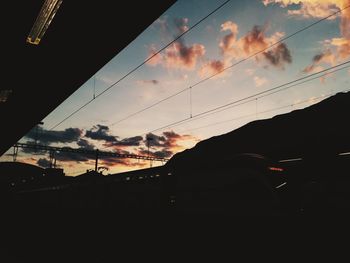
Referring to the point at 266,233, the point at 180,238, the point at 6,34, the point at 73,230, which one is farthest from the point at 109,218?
the point at 6,34

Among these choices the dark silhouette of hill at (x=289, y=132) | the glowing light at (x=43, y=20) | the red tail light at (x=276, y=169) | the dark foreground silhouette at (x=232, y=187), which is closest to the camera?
the glowing light at (x=43, y=20)

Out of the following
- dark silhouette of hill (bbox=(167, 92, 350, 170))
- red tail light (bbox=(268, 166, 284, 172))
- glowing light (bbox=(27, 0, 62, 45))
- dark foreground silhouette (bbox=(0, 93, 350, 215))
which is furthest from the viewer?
dark silhouette of hill (bbox=(167, 92, 350, 170))

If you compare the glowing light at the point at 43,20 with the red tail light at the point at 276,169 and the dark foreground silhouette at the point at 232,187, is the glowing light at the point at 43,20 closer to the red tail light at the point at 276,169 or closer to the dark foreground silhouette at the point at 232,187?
the dark foreground silhouette at the point at 232,187

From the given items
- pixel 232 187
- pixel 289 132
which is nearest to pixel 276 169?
pixel 232 187

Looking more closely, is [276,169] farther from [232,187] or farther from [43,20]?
[43,20]

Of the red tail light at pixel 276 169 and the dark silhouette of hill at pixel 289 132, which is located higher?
the dark silhouette of hill at pixel 289 132

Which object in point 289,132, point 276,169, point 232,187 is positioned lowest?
point 232,187

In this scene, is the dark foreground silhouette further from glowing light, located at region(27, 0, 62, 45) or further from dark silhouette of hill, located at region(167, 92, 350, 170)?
dark silhouette of hill, located at region(167, 92, 350, 170)

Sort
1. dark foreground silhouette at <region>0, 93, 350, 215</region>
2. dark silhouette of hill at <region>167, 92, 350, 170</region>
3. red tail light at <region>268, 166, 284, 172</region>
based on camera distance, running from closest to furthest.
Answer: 1. dark foreground silhouette at <region>0, 93, 350, 215</region>
2. red tail light at <region>268, 166, 284, 172</region>
3. dark silhouette of hill at <region>167, 92, 350, 170</region>

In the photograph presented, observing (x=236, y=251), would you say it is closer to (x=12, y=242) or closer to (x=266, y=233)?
(x=266, y=233)

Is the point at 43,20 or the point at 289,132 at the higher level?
the point at 289,132

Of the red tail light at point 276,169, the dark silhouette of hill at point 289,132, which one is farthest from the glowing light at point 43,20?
the dark silhouette of hill at point 289,132

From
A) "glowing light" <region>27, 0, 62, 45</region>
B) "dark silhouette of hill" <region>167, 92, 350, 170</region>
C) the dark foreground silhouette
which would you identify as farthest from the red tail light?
"dark silhouette of hill" <region>167, 92, 350, 170</region>

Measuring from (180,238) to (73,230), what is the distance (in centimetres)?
280
